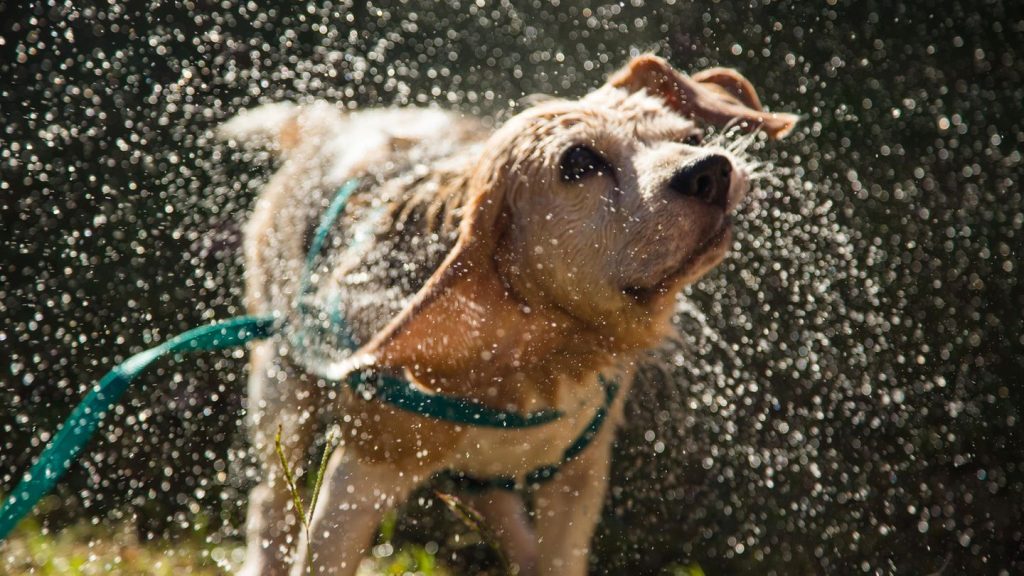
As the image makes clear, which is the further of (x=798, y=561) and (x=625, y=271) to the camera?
(x=798, y=561)

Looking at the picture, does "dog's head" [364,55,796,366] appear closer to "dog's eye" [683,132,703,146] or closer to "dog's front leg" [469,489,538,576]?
"dog's eye" [683,132,703,146]

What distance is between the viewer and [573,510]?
2.78 meters

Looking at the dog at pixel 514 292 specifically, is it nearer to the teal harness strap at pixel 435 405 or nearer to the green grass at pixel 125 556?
the teal harness strap at pixel 435 405

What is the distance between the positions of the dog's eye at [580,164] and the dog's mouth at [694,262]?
0.31 metres

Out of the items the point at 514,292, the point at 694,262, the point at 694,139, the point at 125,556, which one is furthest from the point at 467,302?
the point at 125,556

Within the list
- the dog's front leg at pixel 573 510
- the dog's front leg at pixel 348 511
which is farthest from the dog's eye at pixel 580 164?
the dog's front leg at pixel 348 511

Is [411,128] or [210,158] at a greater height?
[411,128]

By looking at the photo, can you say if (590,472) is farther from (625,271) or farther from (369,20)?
(369,20)

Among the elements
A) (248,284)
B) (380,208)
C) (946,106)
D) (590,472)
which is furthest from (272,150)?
(946,106)

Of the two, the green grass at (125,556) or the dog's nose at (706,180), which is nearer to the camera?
the dog's nose at (706,180)

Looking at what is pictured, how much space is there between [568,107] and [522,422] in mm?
865

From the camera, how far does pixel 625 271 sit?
2311 millimetres

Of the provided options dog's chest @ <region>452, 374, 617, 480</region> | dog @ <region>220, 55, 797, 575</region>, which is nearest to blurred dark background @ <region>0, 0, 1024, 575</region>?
dog's chest @ <region>452, 374, 617, 480</region>

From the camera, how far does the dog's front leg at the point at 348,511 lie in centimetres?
238
